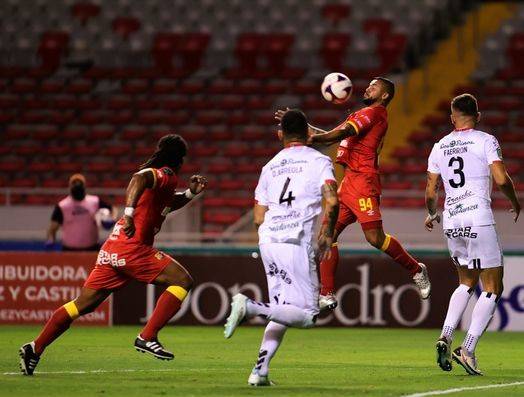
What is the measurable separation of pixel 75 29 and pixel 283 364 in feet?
63.7

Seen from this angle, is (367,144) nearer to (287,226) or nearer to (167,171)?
(167,171)

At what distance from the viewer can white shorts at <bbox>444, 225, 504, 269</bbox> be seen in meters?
10.5

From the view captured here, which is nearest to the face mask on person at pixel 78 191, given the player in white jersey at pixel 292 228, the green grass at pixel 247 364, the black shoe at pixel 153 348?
the green grass at pixel 247 364

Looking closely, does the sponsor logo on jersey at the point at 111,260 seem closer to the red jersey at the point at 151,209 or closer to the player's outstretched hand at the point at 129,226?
the red jersey at the point at 151,209

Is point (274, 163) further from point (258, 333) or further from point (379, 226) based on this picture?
point (258, 333)

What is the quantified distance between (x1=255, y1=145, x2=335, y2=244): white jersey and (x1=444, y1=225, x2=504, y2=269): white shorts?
1804mm

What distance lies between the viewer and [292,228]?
9211 millimetres

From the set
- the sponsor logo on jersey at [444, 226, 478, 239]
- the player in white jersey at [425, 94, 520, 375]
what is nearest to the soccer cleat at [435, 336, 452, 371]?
the player in white jersey at [425, 94, 520, 375]

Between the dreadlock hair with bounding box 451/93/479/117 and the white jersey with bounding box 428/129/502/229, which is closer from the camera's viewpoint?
the white jersey with bounding box 428/129/502/229

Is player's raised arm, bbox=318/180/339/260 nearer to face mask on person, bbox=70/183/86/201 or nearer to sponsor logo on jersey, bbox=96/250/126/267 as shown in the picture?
→ sponsor logo on jersey, bbox=96/250/126/267

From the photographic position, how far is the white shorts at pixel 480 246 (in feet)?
34.6

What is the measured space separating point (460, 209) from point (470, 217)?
0.38ft

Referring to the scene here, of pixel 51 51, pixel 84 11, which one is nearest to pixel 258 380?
pixel 51 51

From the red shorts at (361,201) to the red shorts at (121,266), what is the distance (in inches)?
83.2
